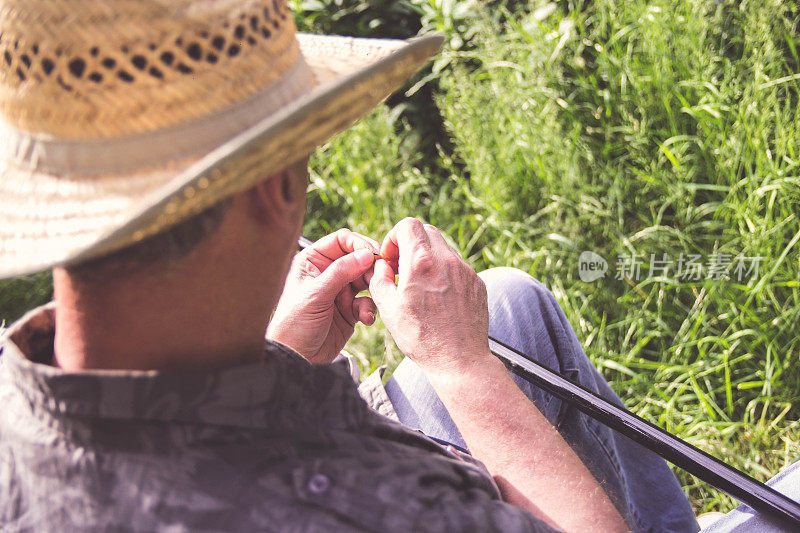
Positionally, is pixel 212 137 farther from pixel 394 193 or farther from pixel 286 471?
pixel 394 193

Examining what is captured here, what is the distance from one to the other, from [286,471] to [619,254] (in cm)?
188

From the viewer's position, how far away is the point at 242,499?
823 mm

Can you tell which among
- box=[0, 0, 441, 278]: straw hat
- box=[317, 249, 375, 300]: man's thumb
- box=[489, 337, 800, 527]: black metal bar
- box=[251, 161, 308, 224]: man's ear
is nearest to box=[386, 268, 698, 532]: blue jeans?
box=[489, 337, 800, 527]: black metal bar

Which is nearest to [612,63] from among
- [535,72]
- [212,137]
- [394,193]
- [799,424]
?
[535,72]

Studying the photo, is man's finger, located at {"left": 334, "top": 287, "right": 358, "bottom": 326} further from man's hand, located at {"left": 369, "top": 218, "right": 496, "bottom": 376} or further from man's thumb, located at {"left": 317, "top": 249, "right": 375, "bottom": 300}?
man's hand, located at {"left": 369, "top": 218, "right": 496, "bottom": 376}

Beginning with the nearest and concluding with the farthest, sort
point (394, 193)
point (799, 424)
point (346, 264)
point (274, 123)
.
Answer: point (274, 123)
point (346, 264)
point (799, 424)
point (394, 193)

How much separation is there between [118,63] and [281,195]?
24 cm

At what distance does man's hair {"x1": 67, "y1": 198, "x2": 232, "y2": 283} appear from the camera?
816 mm

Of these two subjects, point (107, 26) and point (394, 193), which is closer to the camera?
point (107, 26)

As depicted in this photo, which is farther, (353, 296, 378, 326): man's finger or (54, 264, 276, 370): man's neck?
(353, 296, 378, 326): man's finger

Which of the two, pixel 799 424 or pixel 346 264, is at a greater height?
pixel 346 264

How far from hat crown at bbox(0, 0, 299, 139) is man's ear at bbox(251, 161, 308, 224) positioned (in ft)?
0.36

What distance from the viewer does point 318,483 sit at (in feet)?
2.83

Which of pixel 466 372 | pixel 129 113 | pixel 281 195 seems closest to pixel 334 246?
pixel 466 372
